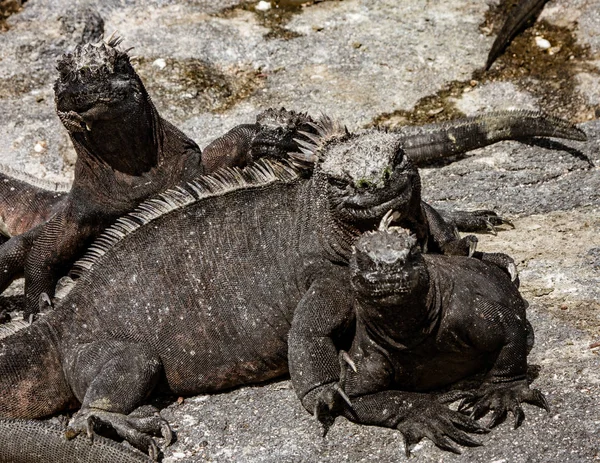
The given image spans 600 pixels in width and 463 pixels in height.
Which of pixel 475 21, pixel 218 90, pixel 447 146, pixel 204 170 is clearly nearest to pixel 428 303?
pixel 204 170

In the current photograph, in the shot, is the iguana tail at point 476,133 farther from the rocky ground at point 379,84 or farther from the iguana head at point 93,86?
the iguana head at point 93,86

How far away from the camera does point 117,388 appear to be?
4.63 metres

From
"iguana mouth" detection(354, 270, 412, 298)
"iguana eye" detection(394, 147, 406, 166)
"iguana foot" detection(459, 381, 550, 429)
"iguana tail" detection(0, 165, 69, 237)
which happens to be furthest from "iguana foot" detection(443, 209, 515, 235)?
"iguana tail" detection(0, 165, 69, 237)

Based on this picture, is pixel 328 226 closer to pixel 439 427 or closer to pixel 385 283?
pixel 385 283

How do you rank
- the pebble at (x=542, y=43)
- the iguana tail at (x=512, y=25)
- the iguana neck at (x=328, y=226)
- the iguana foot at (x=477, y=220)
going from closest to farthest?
the iguana neck at (x=328, y=226), the iguana foot at (x=477, y=220), the iguana tail at (x=512, y=25), the pebble at (x=542, y=43)

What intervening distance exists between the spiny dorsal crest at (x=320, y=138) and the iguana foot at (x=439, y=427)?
1.17 m

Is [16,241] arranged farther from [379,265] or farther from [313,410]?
[379,265]

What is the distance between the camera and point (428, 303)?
13.8 ft

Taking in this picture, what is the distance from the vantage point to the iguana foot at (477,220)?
5746 millimetres

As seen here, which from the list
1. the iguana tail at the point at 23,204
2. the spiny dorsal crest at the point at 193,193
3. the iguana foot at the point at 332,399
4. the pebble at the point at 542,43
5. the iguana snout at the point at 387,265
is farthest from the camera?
the pebble at the point at 542,43

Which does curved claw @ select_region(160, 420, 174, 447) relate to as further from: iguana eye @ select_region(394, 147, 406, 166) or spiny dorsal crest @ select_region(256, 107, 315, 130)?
spiny dorsal crest @ select_region(256, 107, 315, 130)

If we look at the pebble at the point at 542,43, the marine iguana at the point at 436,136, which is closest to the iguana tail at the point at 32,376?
the marine iguana at the point at 436,136

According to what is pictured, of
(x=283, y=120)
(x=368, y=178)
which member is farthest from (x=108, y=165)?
(x=368, y=178)

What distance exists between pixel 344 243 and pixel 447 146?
87.2 inches
